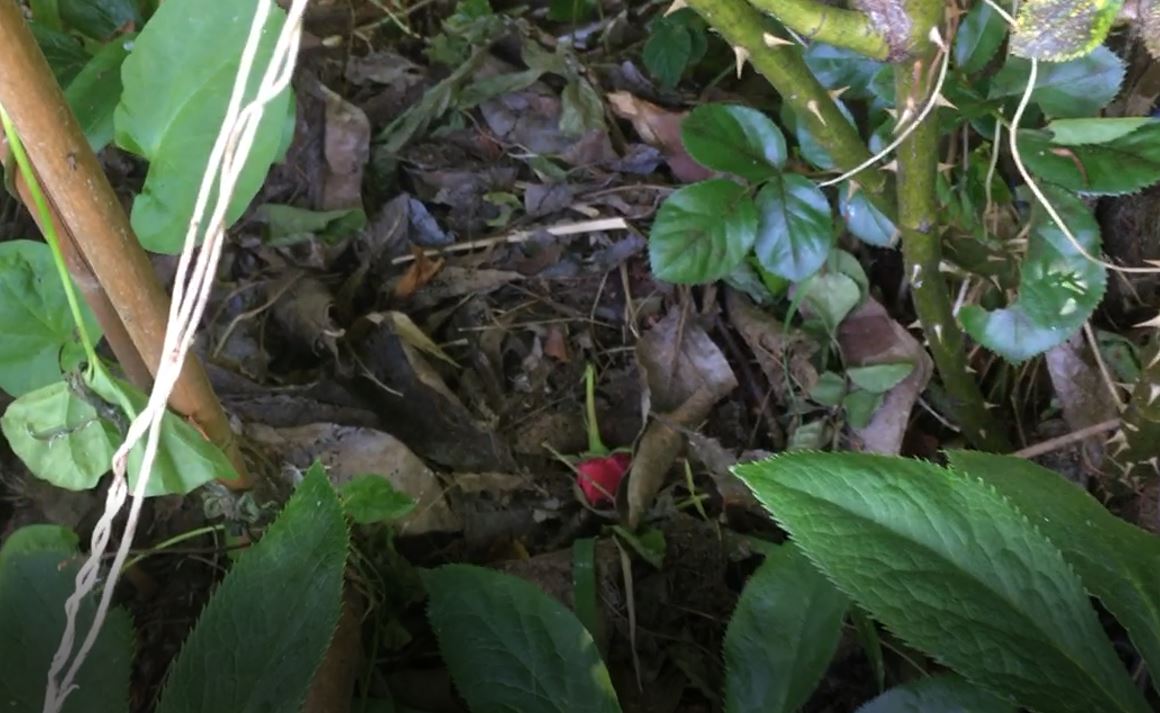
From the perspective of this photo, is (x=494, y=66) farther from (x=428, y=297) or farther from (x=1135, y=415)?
(x=1135, y=415)

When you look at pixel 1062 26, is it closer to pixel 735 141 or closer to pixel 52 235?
pixel 735 141

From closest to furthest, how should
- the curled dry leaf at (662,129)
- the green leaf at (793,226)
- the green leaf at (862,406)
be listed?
1. the green leaf at (793,226)
2. the green leaf at (862,406)
3. the curled dry leaf at (662,129)

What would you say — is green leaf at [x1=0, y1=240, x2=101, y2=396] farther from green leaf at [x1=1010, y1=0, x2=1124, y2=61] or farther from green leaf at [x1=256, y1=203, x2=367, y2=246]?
green leaf at [x1=1010, y1=0, x2=1124, y2=61]

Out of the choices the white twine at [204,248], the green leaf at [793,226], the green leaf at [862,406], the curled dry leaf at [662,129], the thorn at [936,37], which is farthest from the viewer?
the curled dry leaf at [662,129]

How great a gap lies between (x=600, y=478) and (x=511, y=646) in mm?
222

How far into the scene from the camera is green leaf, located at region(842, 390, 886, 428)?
85cm

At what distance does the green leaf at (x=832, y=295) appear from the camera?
0.87 meters

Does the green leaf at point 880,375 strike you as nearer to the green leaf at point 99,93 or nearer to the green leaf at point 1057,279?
the green leaf at point 1057,279

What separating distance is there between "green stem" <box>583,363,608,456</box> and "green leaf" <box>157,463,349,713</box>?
1.14 feet

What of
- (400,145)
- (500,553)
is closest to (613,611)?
(500,553)

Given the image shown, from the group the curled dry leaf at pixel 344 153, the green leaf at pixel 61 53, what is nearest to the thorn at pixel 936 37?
the green leaf at pixel 61 53

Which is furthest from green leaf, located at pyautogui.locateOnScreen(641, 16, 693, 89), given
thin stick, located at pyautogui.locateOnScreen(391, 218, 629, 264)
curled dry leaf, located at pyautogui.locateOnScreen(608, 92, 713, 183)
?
thin stick, located at pyautogui.locateOnScreen(391, 218, 629, 264)

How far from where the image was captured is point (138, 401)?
55cm

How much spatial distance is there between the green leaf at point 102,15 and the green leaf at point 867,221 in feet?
1.81
